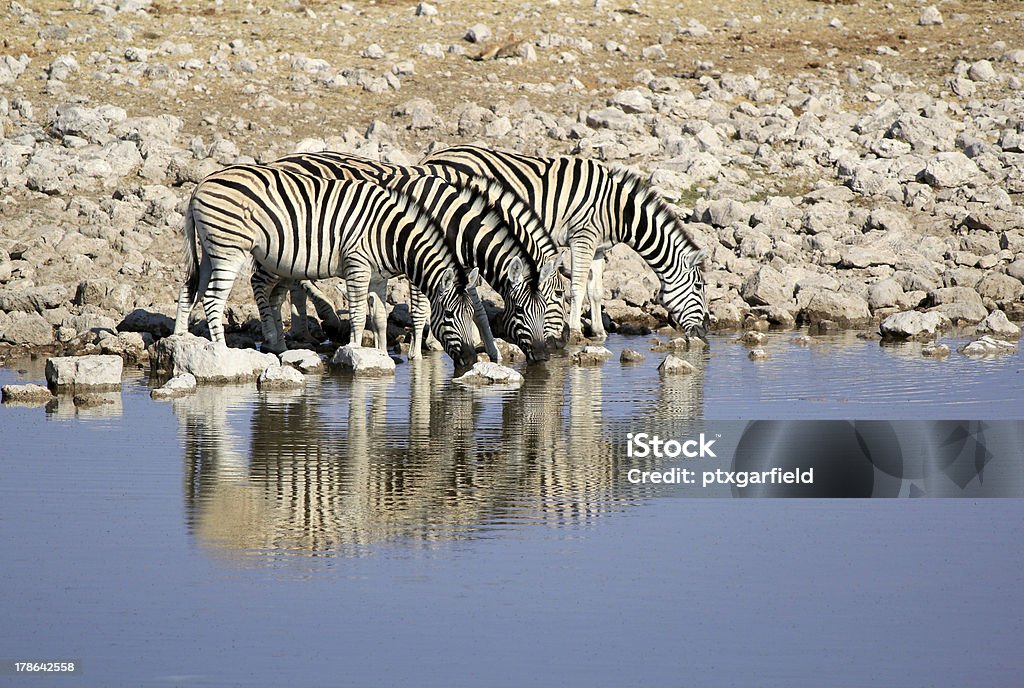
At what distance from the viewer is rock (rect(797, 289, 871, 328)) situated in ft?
57.9

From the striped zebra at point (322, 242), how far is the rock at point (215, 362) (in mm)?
1180

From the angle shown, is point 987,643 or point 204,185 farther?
point 204,185

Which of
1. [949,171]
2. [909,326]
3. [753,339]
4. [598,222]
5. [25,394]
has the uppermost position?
[949,171]

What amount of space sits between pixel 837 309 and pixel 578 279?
10.6ft

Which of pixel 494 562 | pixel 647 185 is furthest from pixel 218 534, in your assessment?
pixel 647 185

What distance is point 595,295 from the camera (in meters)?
16.7

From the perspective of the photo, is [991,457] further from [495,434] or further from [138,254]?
[138,254]

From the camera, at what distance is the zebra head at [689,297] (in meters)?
16.5

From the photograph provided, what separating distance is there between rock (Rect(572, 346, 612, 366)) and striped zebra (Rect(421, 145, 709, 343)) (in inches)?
56.7

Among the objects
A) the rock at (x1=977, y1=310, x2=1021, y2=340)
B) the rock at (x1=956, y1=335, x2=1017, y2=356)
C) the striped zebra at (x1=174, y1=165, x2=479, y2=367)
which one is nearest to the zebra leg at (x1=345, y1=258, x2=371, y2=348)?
the striped zebra at (x1=174, y1=165, x2=479, y2=367)

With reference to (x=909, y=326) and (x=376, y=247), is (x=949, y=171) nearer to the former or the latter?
(x=909, y=326)

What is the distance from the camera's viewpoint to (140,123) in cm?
2242

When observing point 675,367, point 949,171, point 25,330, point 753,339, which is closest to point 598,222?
point 753,339

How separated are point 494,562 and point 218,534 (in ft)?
4.91
